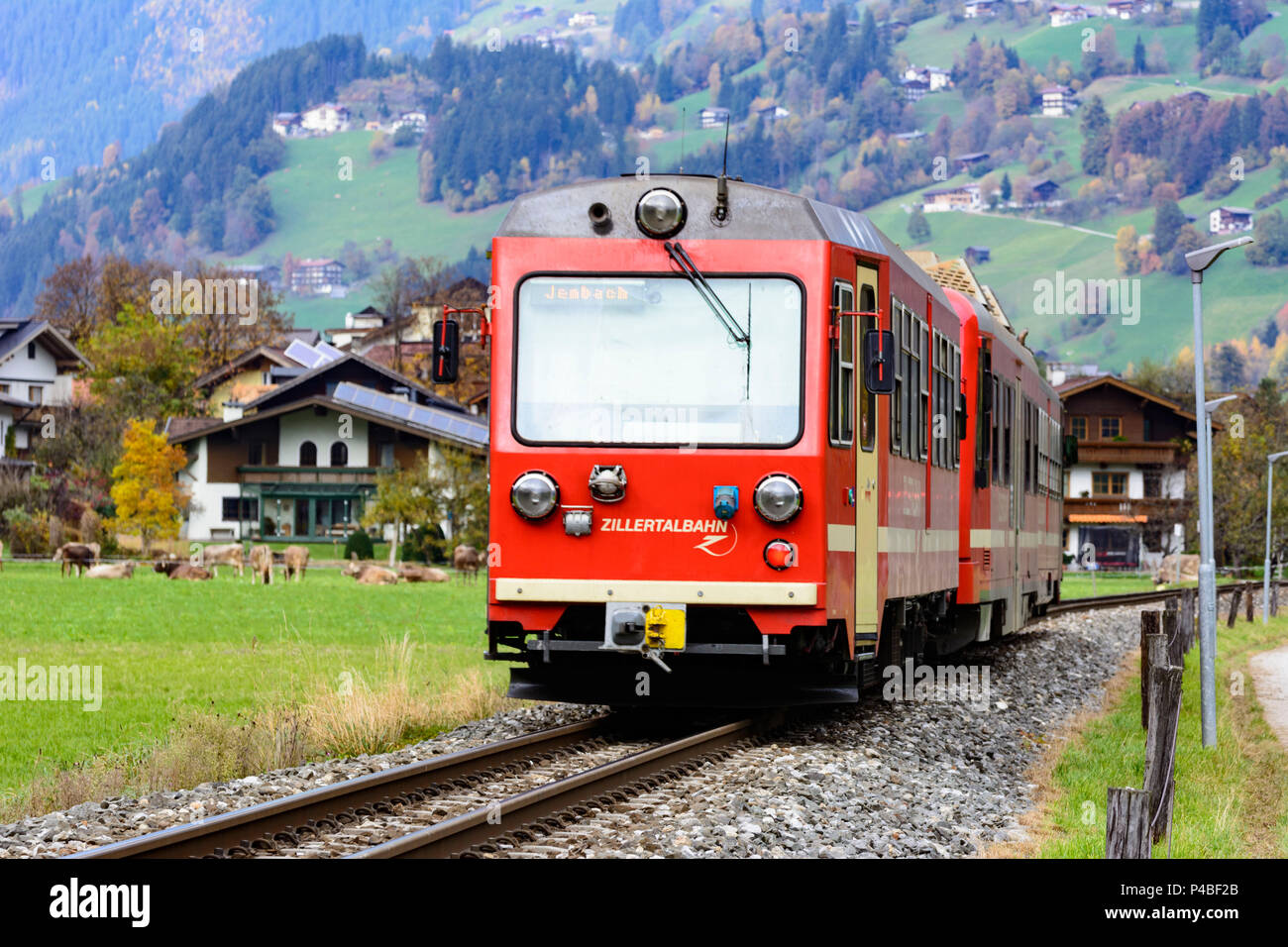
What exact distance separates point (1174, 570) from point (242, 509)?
40.7 metres

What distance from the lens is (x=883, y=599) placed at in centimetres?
1341

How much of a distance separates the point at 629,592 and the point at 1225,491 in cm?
6631

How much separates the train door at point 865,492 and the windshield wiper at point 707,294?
0.95 m

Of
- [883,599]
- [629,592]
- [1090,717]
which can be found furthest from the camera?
[1090,717]

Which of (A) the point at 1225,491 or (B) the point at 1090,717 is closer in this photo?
(B) the point at 1090,717

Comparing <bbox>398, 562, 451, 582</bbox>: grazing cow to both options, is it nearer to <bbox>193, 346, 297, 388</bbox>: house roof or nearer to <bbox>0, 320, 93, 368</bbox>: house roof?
<bbox>193, 346, 297, 388</bbox>: house roof

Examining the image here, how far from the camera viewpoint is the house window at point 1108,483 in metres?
89.0

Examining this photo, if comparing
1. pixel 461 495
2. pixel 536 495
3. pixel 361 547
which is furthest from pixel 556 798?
pixel 361 547

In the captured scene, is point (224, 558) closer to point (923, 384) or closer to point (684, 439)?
point (923, 384)

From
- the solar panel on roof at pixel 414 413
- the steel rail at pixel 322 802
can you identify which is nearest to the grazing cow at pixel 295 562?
the solar panel on roof at pixel 414 413

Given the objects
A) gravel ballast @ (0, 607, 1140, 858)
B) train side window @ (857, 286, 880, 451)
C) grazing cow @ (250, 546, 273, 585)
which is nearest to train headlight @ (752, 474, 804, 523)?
train side window @ (857, 286, 880, 451)

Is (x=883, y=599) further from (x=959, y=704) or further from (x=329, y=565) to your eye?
(x=329, y=565)

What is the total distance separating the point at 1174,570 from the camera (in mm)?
70500

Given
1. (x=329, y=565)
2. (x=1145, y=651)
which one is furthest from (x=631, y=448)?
(x=329, y=565)
